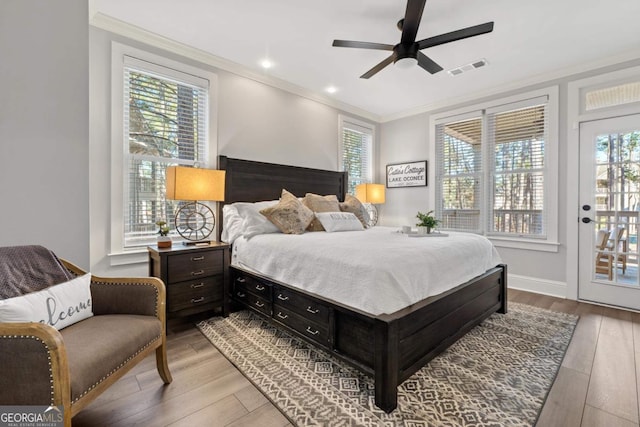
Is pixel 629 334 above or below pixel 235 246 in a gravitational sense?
below

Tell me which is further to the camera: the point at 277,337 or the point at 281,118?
the point at 281,118

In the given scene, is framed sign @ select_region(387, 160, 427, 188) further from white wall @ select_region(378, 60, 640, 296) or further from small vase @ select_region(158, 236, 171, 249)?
small vase @ select_region(158, 236, 171, 249)

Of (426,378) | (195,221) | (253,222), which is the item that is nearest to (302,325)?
(426,378)

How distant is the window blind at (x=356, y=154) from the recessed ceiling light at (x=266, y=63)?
68.1 inches

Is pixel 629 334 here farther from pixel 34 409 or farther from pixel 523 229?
pixel 34 409

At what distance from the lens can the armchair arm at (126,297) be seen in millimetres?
1661

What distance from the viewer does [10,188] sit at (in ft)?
4.89

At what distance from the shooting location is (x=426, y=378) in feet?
6.02

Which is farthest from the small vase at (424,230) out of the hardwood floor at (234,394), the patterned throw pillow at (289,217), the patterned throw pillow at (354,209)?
the hardwood floor at (234,394)

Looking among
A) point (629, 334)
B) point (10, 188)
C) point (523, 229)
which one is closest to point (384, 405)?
point (10, 188)

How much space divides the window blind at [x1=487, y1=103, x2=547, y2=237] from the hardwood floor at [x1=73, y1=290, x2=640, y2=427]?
1821mm

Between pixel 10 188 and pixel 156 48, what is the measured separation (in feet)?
6.84

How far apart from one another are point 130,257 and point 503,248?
15.2 feet

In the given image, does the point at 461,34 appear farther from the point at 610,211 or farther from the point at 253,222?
the point at 610,211
